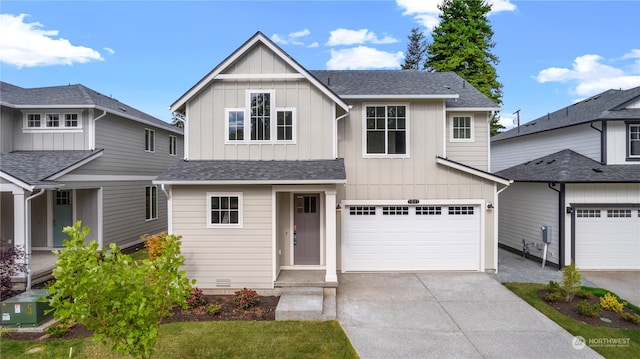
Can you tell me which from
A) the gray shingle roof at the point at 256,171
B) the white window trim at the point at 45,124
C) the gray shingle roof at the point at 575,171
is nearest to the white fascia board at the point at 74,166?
the white window trim at the point at 45,124

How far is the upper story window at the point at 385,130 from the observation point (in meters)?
10.3

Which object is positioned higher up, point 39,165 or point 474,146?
point 474,146

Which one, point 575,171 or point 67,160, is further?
point 67,160

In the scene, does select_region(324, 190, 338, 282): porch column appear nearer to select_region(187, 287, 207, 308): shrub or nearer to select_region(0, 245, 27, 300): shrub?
select_region(187, 287, 207, 308): shrub

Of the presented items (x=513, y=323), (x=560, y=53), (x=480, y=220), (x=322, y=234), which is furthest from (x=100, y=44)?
(x=560, y=53)

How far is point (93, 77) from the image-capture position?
25719mm

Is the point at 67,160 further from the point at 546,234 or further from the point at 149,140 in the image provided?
the point at 546,234

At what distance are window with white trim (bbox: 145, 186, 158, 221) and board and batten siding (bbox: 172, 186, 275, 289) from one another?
7.61 metres

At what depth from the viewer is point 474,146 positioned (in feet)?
36.6

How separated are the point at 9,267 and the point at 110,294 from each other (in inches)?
293

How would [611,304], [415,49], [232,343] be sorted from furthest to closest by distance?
[415,49]
[611,304]
[232,343]

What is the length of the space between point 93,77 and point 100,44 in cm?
899

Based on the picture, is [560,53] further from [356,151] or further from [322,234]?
[322,234]

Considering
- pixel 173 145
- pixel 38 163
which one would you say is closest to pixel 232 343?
pixel 38 163
